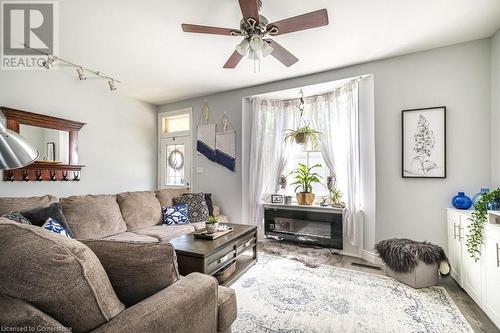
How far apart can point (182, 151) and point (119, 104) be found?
1423 mm

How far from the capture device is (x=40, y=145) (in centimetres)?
315

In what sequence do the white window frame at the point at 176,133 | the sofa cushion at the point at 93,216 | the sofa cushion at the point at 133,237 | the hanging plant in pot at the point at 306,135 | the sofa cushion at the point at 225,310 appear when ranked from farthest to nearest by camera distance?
the white window frame at the point at 176,133
the hanging plant in pot at the point at 306,135
the sofa cushion at the point at 133,237
the sofa cushion at the point at 93,216
the sofa cushion at the point at 225,310

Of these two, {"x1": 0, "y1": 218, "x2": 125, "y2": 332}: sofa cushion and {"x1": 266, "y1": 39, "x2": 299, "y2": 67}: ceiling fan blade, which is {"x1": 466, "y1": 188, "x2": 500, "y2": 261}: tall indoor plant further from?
{"x1": 0, "y1": 218, "x2": 125, "y2": 332}: sofa cushion

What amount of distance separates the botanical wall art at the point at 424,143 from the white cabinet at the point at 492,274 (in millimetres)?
1029

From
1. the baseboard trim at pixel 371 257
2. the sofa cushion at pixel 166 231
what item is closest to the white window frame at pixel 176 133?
the sofa cushion at pixel 166 231

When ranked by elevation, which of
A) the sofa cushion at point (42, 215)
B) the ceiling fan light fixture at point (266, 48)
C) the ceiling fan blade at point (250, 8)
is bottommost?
the sofa cushion at point (42, 215)

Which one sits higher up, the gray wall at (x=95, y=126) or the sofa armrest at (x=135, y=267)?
the gray wall at (x=95, y=126)

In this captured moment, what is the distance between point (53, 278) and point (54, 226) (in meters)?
1.71

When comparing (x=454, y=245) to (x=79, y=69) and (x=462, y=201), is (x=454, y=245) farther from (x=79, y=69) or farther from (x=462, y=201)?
(x=79, y=69)

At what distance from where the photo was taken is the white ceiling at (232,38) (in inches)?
81.9

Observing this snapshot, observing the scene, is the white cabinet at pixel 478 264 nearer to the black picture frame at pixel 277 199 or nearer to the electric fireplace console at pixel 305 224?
the electric fireplace console at pixel 305 224

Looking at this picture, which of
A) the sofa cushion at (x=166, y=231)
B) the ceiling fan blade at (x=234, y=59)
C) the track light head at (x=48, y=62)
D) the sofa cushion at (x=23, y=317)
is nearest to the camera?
the sofa cushion at (x=23, y=317)

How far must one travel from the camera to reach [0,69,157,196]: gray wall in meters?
3.01

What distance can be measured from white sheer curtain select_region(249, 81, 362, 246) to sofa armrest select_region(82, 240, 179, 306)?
291 centimetres
